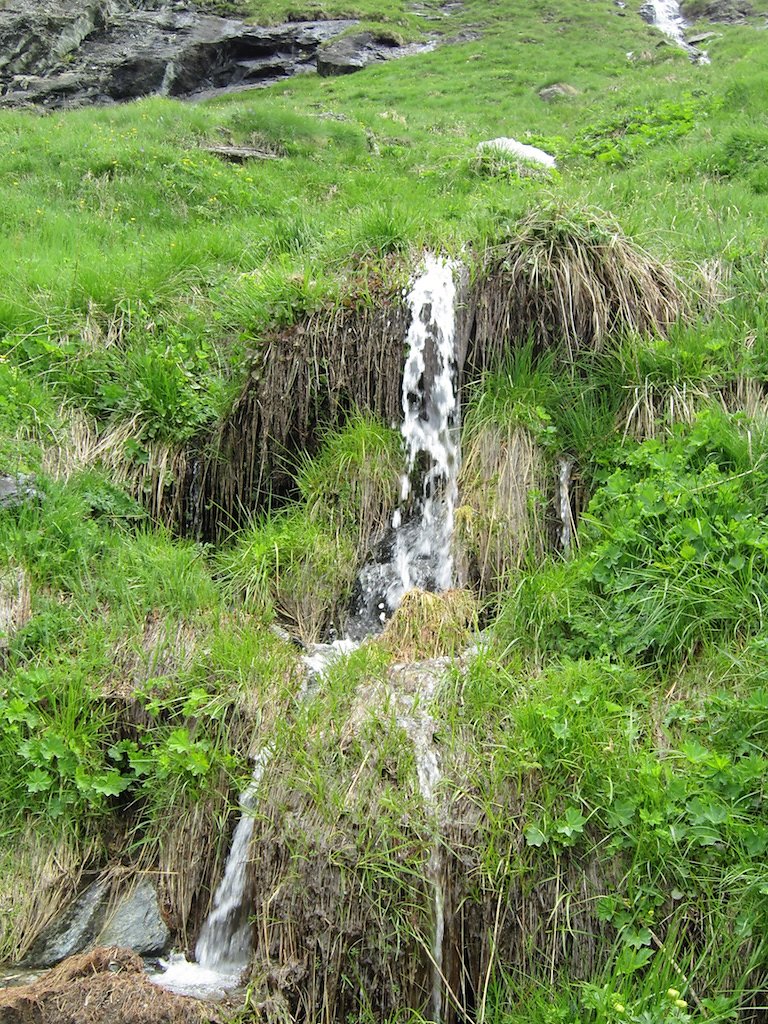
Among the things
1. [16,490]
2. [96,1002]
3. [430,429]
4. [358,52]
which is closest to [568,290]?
[430,429]

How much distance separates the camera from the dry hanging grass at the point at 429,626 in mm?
4562

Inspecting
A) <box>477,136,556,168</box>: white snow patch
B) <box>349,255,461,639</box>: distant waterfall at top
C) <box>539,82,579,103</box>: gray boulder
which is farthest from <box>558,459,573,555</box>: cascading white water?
<box>539,82,579,103</box>: gray boulder

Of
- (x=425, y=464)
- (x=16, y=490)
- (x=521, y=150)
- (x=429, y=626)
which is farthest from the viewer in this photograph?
(x=521, y=150)

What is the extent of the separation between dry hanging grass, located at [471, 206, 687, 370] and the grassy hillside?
0.04 metres

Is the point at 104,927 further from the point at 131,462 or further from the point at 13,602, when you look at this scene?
the point at 131,462

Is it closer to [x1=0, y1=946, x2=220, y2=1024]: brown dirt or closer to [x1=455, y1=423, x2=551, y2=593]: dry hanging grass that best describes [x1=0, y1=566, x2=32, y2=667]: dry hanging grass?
[x1=0, y1=946, x2=220, y2=1024]: brown dirt

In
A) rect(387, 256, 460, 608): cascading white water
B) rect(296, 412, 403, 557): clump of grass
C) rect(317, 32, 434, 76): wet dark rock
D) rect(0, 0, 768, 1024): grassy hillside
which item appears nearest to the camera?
rect(0, 0, 768, 1024): grassy hillside

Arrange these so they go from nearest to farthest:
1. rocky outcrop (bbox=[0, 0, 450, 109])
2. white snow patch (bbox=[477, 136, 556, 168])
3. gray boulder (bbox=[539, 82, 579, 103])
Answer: white snow patch (bbox=[477, 136, 556, 168]) → gray boulder (bbox=[539, 82, 579, 103]) → rocky outcrop (bbox=[0, 0, 450, 109])

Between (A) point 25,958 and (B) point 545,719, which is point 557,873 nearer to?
(B) point 545,719

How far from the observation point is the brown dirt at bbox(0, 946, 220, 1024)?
124 inches

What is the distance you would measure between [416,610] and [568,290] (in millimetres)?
2484

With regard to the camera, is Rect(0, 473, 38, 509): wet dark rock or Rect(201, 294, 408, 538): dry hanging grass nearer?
Rect(0, 473, 38, 509): wet dark rock

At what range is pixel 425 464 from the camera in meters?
5.68

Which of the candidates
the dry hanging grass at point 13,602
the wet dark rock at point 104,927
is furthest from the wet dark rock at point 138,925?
the dry hanging grass at point 13,602
